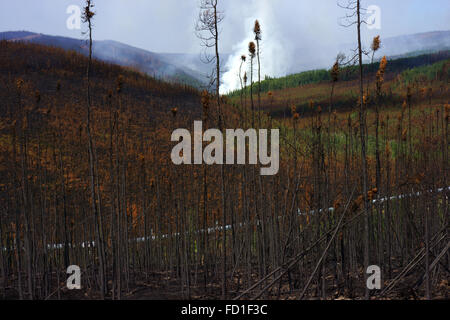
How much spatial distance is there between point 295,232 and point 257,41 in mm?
2229

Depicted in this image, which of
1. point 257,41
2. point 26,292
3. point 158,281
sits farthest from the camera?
point 158,281

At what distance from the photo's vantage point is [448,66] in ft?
98.5

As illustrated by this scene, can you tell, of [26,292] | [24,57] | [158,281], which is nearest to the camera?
[26,292]

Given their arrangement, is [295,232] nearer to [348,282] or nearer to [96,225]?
[348,282]

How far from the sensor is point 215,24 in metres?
3.79

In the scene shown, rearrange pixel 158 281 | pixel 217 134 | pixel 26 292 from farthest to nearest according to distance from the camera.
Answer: pixel 158 281 → pixel 26 292 → pixel 217 134

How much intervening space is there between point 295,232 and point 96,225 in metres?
2.60

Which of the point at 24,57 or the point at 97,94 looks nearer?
the point at 97,94

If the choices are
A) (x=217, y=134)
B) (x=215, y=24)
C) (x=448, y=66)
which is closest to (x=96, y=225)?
(x=217, y=134)

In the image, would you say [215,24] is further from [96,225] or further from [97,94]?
[97,94]
